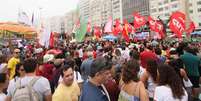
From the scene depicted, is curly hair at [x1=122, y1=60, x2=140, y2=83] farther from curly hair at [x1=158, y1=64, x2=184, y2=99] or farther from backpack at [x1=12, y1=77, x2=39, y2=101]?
backpack at [x1=12, y1=77, x2=39, y2=101]

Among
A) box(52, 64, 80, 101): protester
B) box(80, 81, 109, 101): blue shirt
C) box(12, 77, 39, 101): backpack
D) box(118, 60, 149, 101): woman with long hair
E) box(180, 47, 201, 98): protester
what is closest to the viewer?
box(80, 81, 109, 101): blue shirt

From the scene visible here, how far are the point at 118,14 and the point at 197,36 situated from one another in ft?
338

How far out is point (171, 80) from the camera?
4.62m

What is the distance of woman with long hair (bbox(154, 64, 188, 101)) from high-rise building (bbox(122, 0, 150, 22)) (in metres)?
122

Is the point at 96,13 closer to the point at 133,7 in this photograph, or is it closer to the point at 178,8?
the point at 133,7

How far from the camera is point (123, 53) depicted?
13.0 metres

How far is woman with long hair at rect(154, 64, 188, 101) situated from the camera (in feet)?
14.8

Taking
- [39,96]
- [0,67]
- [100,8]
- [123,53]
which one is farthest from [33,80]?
[100,8]

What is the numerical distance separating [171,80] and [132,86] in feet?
1.72

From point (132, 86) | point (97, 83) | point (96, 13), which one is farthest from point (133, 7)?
point (97, 83)

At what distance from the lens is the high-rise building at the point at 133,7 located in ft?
416

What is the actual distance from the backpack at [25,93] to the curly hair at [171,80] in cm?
170

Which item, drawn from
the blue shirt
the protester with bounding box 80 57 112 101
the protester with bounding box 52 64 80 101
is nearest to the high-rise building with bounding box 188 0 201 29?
the protester with bounding box 52 64 80 101

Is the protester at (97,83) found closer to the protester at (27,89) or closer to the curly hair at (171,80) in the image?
the curly hair at (171,80)
